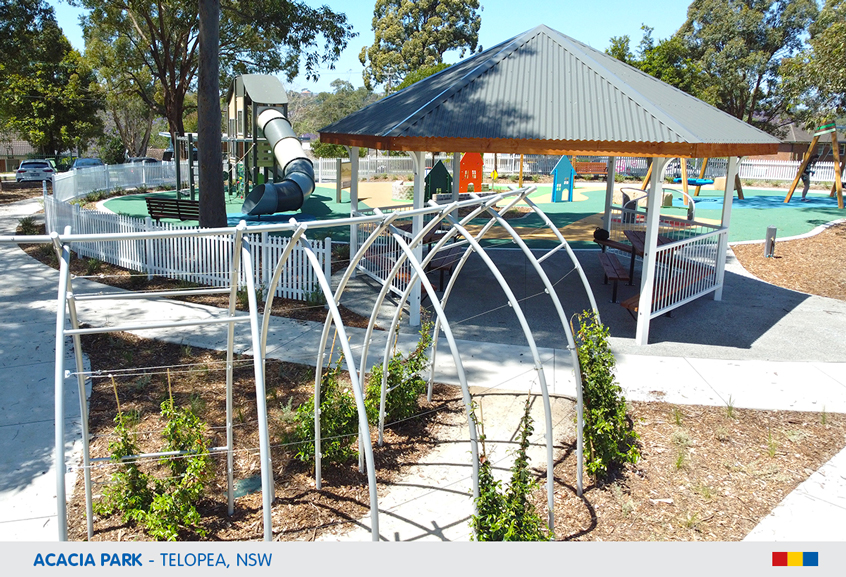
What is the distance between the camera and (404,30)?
66188mm

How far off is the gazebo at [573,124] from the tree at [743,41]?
3053 cm

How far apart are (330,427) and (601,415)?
2.48 metres

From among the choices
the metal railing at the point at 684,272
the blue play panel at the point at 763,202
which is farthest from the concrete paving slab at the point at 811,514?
the blue play panel at the point at 763,202

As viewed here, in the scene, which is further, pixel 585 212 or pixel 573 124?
pixel 585 212

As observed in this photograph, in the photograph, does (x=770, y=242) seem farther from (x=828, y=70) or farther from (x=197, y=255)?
(x=197, y=255)

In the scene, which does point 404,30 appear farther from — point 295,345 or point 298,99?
point 298,99

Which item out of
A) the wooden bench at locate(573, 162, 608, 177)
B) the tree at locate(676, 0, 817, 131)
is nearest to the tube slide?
the wooden bench at locate(573, 162, 608, 177)

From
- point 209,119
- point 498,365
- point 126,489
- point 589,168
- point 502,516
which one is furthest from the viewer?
point 589,168

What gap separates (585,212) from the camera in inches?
955

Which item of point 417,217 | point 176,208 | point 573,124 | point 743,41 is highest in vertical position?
point 743,41

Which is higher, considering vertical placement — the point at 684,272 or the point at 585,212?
the point at 585,212

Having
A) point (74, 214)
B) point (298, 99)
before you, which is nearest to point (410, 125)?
point (74, 214)

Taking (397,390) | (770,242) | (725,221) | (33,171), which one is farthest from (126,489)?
(33,171)

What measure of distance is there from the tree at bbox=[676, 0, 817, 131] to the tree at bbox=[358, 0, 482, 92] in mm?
29567
